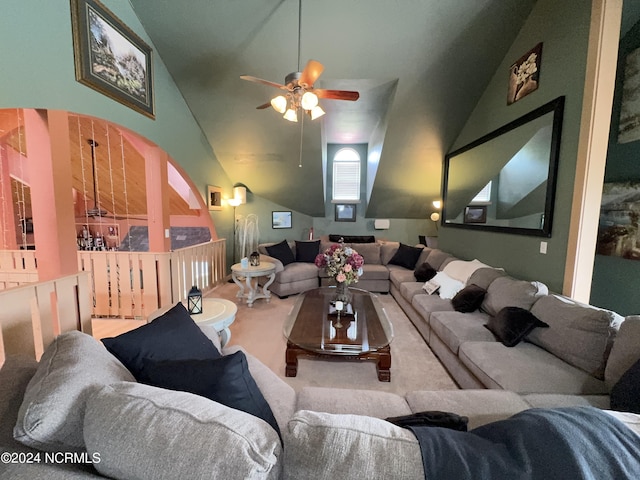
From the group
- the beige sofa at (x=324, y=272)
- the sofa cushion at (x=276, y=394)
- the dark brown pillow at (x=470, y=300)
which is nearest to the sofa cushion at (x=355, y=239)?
the beige sofa at (x=324, y=272)

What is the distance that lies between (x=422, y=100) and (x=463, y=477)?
4188mm

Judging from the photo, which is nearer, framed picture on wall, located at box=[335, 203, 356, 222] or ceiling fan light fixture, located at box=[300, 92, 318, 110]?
ceiling fan light fixture, located at box=[300, 92, 318, 110]

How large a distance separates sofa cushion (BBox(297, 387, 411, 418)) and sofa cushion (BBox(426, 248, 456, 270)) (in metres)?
2.97

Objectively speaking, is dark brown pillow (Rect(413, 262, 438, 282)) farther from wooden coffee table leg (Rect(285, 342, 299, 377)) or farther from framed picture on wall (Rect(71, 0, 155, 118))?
framed picture on wall (Rect(71, 0, 155, 118))

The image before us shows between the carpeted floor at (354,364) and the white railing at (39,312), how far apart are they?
138 cm

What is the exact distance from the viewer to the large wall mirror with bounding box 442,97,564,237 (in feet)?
8.10

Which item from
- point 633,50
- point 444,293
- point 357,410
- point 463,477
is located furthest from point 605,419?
point 633,50

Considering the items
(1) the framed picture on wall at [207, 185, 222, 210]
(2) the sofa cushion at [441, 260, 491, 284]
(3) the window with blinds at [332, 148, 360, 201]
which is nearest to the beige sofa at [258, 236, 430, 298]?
(2) the sofa cushion at [441, 260, 491, 284]

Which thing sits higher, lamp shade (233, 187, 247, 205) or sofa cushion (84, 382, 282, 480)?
lamp shade (233, 187, 247, 205)

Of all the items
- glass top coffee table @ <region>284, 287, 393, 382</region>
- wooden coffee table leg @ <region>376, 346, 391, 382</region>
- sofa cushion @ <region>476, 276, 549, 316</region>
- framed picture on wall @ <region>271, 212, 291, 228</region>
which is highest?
framed picture on wall @ <region>271, 212, 291, 228</region>

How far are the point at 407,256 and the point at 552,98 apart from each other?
2.86 metres

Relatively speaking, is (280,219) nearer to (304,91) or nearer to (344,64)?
(344,64)

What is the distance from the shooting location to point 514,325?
196 centimetres

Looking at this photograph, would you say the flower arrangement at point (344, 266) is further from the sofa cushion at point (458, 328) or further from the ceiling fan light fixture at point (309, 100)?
the ceiling fan light fixture at point (309, 100)
